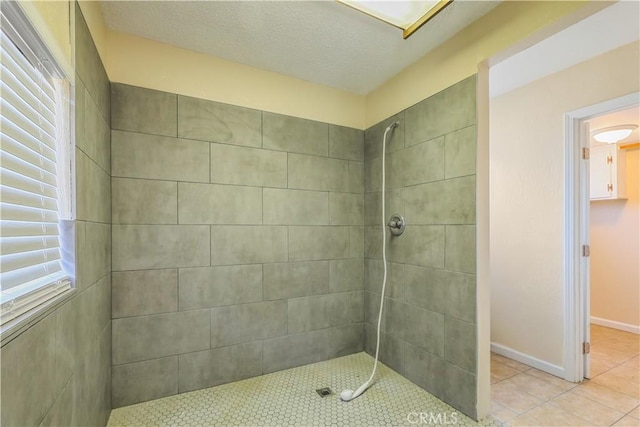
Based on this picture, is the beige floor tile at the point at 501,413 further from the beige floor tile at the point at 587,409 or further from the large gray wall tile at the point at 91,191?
the large gray wall tile at the point at 91,191

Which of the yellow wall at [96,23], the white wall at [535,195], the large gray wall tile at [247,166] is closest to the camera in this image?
the yellow wall at [96,23]

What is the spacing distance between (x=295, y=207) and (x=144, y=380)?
4.89ft

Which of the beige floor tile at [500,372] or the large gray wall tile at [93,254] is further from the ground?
the large gray wall tile at [93,254]

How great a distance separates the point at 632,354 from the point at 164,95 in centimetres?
447

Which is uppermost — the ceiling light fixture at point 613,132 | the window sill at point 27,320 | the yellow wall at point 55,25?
the ceiling light fixture at point 613,132

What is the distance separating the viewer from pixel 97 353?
4.63 feet

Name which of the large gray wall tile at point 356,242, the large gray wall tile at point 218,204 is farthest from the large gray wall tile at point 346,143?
the large gray wall tile at point 218,204

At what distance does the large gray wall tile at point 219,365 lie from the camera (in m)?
1.92

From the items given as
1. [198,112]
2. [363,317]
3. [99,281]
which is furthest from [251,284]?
[198,112]

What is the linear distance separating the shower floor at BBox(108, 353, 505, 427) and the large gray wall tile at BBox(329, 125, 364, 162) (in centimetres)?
175

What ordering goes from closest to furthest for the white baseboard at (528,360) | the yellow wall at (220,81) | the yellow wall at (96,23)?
the yellow wall at (96,23)
the yellow wall at (220,81)
the white baseboard at (528,360)

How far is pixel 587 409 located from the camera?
184 centimetres

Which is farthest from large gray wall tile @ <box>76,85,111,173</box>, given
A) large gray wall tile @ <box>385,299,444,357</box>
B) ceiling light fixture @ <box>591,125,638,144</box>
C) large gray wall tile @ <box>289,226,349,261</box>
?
ceiling light fixture @ <box>591,125,638,144</box>

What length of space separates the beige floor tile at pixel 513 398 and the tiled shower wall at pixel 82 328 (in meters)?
2.30
